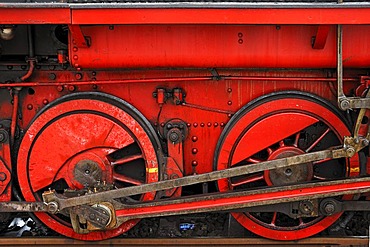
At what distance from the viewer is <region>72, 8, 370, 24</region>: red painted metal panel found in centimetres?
327

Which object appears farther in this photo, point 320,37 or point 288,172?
point 288,172

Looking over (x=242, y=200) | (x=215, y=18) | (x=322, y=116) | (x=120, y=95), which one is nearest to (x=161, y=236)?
(x=242, y=200)

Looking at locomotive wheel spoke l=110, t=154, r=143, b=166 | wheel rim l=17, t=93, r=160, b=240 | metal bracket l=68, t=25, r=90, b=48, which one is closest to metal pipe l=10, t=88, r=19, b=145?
wheel rim l=17, t=93, r=160, b=240

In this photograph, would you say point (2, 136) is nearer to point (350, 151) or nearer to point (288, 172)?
point (288, 172)

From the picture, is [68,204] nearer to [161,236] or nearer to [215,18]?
[161,236]

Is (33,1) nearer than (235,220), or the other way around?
(33,1)

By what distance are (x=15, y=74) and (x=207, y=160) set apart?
1.77 meters

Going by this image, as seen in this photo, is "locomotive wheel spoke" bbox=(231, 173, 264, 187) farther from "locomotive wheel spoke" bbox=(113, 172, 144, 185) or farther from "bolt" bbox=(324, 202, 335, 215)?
"locomotive wheel spoke" bbox=(113, 172, 144, 185)

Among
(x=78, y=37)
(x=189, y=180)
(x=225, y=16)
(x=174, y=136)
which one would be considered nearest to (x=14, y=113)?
(x=78, y=37)

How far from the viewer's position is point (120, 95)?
4059 millimetres

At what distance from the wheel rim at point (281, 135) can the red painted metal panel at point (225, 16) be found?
2.72 ft

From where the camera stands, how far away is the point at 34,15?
3.31 m

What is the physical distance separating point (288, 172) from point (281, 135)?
31cm

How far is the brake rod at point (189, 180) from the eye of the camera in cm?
363
